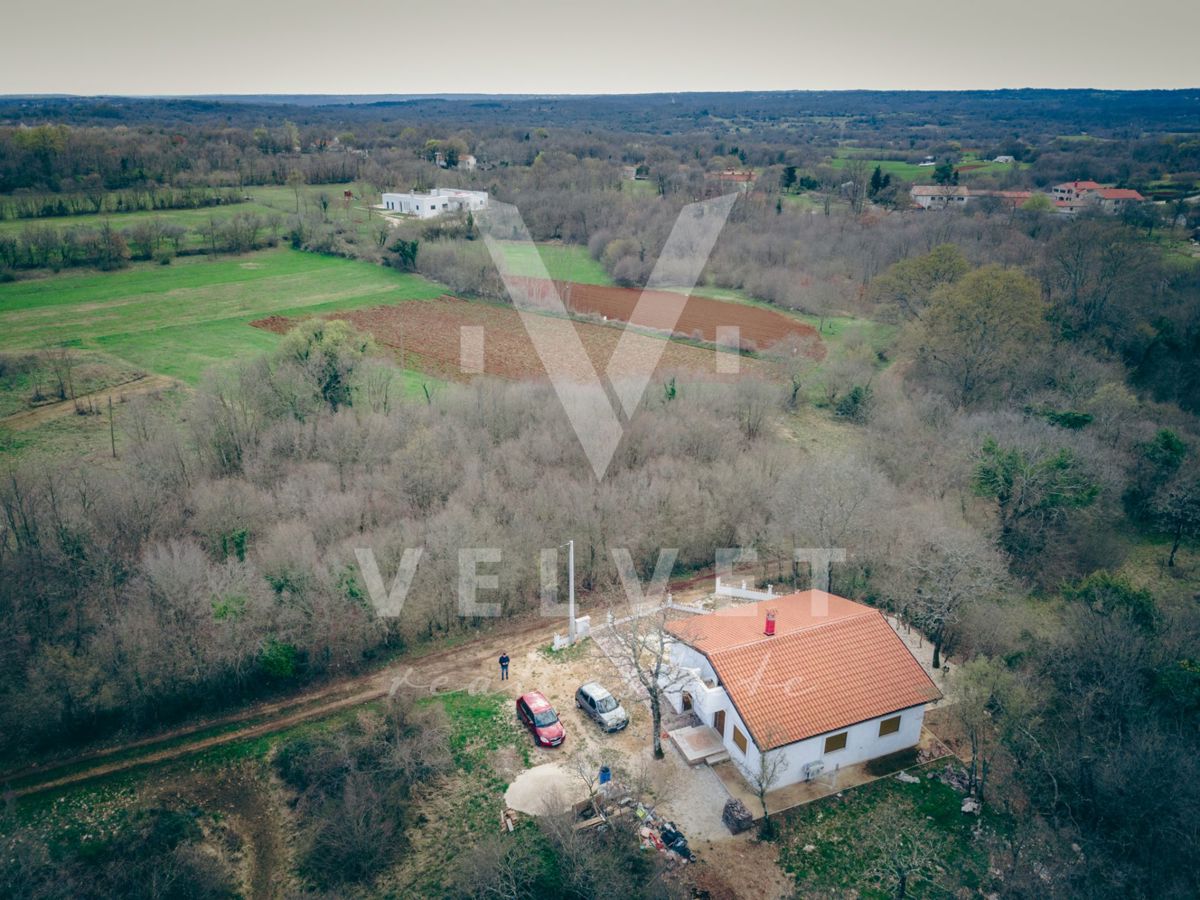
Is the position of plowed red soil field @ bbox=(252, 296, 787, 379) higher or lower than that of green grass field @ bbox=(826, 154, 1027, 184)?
lower

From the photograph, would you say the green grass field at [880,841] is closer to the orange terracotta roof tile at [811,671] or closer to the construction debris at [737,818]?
the construction debris at [737,818]

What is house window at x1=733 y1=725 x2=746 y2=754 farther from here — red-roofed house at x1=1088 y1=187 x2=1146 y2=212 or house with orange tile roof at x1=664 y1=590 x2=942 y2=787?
red-roofed house at x1=1088 y1=187 x2=1146 y2=212

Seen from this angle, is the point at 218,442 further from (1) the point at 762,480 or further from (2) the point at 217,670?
(1) the point at 762,480

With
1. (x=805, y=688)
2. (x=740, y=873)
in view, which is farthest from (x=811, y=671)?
(x=740, y=873)

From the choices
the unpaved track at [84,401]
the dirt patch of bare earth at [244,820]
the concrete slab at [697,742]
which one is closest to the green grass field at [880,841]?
the concrete slab at [697,742]

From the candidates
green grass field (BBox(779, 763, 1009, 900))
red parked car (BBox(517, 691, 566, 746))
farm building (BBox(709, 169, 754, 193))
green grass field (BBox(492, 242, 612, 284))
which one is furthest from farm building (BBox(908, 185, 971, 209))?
red parked car (BBox(517, 691, 566, 746))

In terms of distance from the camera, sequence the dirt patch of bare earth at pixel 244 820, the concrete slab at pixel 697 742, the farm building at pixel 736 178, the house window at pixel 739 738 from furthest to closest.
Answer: the farm building at pixel 736 178
the concrete slab at pixel 697 742
the house window at pixel 739 738
the dirt patch of bare earth at pixel 244 820
